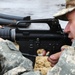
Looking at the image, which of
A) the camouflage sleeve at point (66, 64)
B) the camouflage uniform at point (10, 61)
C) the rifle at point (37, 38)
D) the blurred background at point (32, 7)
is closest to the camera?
the camouflage sleeve at point (66, 64)

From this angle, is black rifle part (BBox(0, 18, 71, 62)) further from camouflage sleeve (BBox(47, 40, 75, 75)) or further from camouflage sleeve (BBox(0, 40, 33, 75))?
camouflage sleeve (BBox(47, 40, 75, 75))

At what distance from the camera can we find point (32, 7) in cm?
685

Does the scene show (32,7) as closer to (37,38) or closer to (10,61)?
(37,38)

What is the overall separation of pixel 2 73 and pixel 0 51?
16cm

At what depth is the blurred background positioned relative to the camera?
6.31 m

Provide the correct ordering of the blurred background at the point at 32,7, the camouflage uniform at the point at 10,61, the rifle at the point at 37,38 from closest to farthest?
the camouflage uniform at the point at 10,61 < the rifle at the point at 37,38 < the blurred background at the point at 32,7

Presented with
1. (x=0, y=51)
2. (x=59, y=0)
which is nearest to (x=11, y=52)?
(x=0, y=51)

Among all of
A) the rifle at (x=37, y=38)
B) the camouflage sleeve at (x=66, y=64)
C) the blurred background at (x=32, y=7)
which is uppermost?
the camouflage sleeve at (x=66, y=64)

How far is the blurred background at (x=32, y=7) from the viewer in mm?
6312

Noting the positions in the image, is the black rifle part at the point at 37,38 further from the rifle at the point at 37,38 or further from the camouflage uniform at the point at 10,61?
the camouflage uniform at the point at 10,61

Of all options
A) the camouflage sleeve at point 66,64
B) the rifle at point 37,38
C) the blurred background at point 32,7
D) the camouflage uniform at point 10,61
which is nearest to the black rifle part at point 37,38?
the rifle at point 37,38

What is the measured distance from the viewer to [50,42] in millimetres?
3051

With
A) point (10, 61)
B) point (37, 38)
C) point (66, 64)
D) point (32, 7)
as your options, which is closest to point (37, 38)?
point (37, 38)

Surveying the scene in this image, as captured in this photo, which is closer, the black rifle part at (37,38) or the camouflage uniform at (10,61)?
the camouflage uniform at (10,61)
